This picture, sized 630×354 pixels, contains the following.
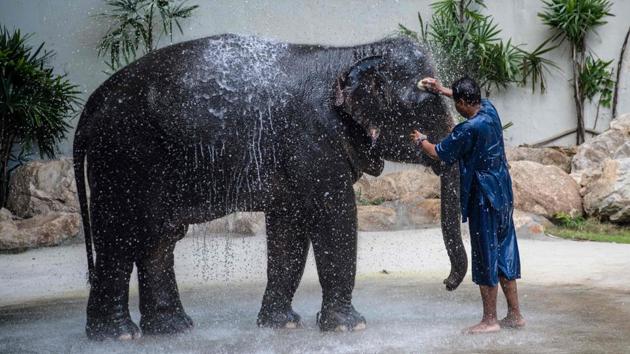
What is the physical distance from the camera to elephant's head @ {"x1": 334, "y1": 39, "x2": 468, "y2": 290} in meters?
5.40

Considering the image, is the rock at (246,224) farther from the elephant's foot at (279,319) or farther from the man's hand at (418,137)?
the man's hand at (418,137)

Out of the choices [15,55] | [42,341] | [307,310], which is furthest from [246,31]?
[42,341]

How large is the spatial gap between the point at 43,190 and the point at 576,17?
744 cm

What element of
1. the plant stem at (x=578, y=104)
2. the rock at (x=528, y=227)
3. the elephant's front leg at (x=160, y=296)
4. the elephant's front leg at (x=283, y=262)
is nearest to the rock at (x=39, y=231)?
the rock at (x=528, y=227)

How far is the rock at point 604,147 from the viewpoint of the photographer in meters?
12.3

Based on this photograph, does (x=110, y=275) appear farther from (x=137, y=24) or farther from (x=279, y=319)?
(x=137, y=24)

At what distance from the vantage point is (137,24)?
12.9 metres

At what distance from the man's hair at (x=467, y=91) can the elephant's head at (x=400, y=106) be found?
1.23ft

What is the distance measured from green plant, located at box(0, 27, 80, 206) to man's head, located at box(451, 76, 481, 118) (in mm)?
8018

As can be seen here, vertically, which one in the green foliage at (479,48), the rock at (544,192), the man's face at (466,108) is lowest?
the rock at (544,192)

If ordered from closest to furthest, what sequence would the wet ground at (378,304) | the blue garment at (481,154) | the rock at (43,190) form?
the wet ground at (378,304)
the blue garment at (481,154)
the rock at (43,190)

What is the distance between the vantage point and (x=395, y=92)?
5.55 m

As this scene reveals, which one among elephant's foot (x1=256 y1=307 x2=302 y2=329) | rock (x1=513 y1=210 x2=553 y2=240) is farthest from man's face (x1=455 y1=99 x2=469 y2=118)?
rock (x1=513 y1=210 x2=553 y2=240)

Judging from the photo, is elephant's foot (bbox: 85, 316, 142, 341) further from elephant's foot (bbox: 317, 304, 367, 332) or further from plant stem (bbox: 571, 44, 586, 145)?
plant stem (bbox: 571, 44, 586, 145)
